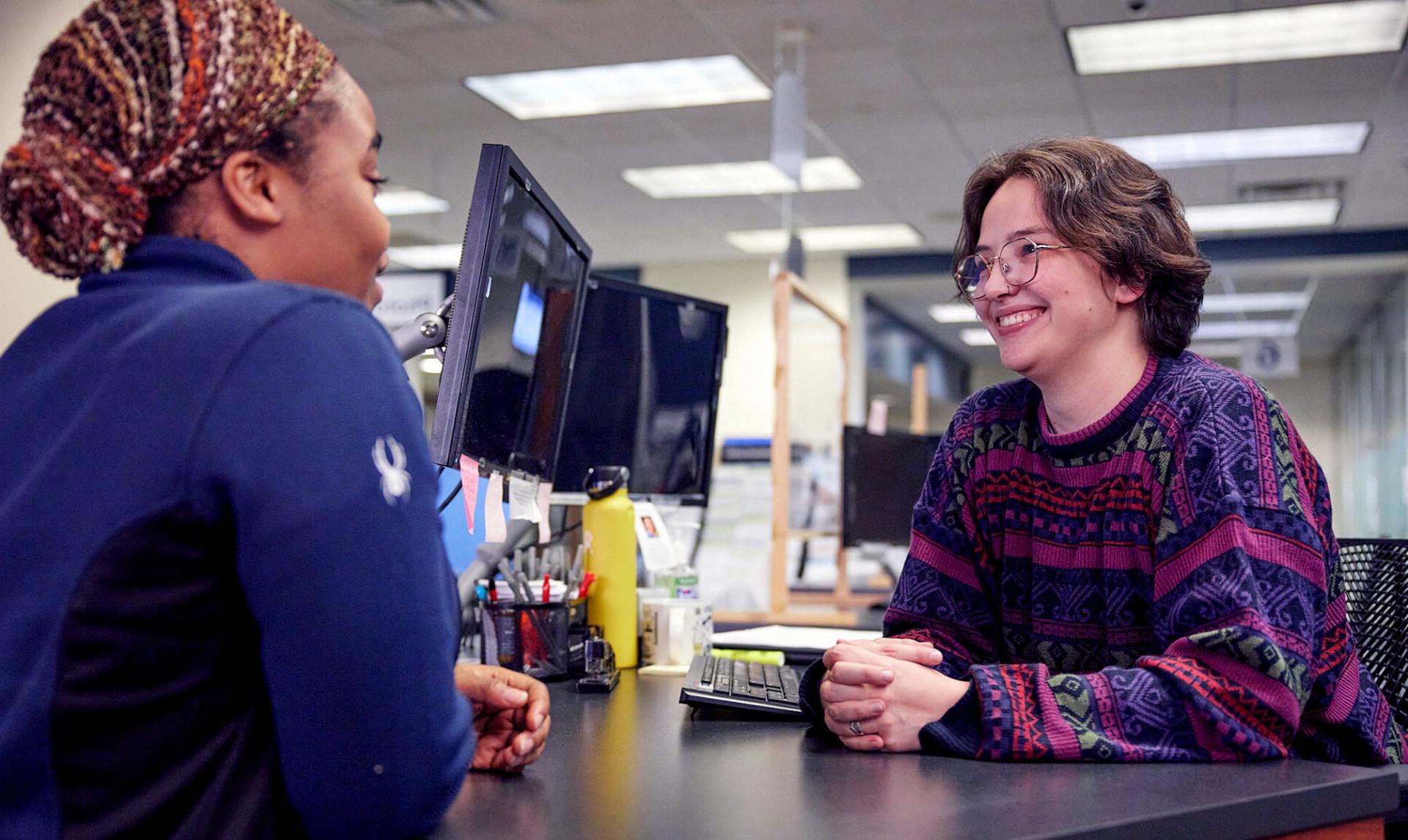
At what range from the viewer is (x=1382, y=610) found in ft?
5.11

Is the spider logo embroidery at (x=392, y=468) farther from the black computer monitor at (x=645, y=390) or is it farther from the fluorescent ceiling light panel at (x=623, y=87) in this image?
the fluorescent ceiling light panel at (x=623, y=87)

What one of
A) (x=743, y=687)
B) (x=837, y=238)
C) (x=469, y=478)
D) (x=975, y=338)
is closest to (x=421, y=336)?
(x=469, y=478)

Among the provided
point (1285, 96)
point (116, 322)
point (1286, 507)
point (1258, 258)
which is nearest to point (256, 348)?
point (116, 322)

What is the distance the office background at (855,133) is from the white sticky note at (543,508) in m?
1.25

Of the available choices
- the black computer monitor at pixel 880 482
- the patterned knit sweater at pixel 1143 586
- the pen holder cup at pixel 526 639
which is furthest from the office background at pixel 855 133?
the patterned knit sweater at pixel 1143 586

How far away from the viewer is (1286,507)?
1.19m

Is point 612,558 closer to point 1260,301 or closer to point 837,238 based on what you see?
point 837,238

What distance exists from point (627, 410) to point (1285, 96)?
443 cm

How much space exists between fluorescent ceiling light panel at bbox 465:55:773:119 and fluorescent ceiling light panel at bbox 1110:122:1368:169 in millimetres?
2056

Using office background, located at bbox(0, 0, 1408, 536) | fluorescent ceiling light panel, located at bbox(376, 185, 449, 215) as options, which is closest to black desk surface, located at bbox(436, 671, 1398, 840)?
office background, located at bbox(0, 0, 1408, 536)

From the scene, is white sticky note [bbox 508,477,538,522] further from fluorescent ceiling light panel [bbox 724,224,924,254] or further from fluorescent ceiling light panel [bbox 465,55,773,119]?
fluorescent ceiling light panel [bbox 724,224,924,254]

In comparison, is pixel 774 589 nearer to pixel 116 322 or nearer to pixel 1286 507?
pixel 1286 507

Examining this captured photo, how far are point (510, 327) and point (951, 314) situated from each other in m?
9.72

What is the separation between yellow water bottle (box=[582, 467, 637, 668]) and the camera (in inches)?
71.2
